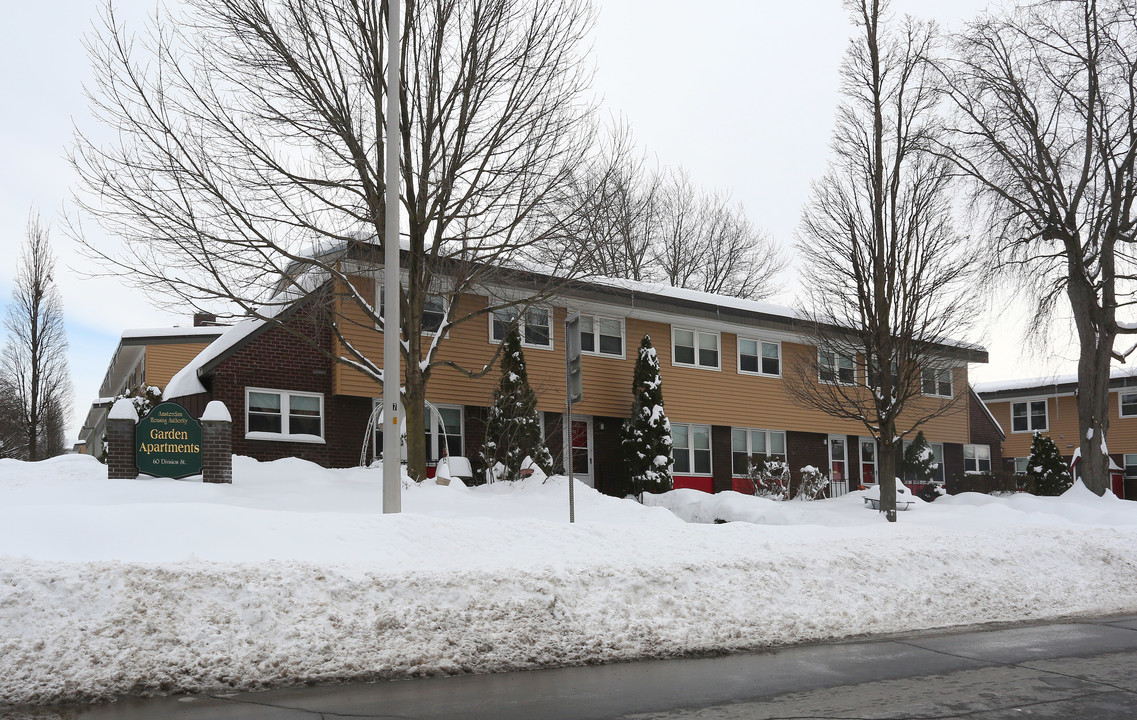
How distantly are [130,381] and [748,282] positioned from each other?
27327mm

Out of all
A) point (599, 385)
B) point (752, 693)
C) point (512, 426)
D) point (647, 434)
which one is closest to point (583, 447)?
point (599, 385)

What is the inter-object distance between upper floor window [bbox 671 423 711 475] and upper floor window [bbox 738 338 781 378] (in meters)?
2.46

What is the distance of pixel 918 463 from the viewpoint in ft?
103

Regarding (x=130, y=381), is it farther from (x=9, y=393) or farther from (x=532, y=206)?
(x=532, y=206)

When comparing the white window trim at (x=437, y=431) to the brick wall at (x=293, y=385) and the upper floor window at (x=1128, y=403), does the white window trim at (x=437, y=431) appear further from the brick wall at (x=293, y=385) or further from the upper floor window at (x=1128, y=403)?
the upper floor window at (x=1128, y=403)

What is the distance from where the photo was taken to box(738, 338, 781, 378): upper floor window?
Result: 28.9m

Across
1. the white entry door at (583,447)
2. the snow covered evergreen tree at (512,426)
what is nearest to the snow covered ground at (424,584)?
the snow covered evergreen tree at (512,426)

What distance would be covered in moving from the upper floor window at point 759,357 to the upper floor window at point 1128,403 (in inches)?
898

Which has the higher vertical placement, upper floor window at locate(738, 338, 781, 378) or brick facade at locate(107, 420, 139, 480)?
upper floor window at locate(738, 338, 781, 378)

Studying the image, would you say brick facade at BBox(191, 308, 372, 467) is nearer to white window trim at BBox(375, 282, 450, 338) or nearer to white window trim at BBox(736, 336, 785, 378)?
white window trim at BBox(375, 282, 450, 338)

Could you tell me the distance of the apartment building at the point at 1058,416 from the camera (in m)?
42.2

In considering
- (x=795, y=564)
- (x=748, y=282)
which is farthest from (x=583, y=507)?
(x=748, y=282)

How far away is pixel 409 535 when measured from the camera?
10.2 m

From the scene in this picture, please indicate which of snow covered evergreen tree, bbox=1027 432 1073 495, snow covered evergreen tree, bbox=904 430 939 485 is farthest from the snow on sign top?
snow covered evergreen tree, bbox=1027 432 1073 495
